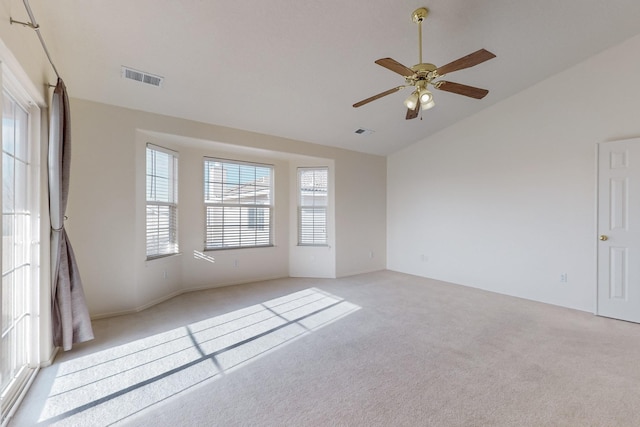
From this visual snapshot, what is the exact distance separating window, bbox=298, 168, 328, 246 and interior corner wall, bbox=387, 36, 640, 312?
1.87m

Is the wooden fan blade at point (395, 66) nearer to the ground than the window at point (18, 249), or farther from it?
farther from it

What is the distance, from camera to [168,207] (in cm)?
431

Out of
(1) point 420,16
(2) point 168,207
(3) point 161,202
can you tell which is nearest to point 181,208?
(2) point 168,207

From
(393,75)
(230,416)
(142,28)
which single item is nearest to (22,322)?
(230,416)

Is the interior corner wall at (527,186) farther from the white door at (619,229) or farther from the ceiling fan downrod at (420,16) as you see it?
the ceiling fan downrod at (420,16)

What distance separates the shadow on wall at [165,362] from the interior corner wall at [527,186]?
2.67 m

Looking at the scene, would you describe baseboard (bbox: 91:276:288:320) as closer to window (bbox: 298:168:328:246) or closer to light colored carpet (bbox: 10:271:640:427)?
light colored carpet (bbox: 10:271:640:427)

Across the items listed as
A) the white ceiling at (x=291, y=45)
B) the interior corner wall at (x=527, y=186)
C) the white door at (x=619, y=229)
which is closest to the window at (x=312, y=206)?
the white ceiling at (x=291, y=45)

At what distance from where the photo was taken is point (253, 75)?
331 cm

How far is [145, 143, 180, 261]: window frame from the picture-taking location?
154 inches

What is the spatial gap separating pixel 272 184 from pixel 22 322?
3.80 m

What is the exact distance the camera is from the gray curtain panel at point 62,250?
7.79ft

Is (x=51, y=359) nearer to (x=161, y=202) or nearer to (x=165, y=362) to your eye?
(x=165, y=362)

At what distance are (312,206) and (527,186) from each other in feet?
11.6
